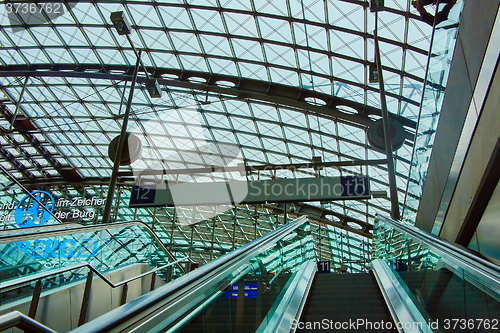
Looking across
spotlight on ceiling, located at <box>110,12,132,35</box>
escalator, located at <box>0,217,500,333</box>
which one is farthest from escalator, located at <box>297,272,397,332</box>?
spotlight on ceiling, located at <box>110,12,132,35</box>

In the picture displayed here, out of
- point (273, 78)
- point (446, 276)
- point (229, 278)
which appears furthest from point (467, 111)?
point (273, 78)

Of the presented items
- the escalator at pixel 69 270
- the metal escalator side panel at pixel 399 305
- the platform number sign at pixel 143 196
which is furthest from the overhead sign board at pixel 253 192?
the metal escalator side panel at pixel 399 305

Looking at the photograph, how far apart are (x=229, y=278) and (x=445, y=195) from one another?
5741mm

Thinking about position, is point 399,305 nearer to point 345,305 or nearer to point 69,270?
point 345,305

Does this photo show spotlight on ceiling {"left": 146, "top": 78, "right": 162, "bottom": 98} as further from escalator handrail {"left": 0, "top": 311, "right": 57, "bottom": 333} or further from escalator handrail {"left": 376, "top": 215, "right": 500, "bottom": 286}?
escalator handrail {"left": 0, "top": 311, "right": 57, "bottom": 333}

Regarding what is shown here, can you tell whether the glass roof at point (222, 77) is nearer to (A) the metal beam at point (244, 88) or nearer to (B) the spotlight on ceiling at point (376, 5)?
(A) the metal beam at point (244, 88)

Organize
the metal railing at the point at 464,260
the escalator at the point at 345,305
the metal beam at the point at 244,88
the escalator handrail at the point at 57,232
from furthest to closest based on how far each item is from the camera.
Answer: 1. the metal beam at the point at 244,88
2. the escalator handrail at the point at 57,232
3. the escalator at the point at 345,305
4. the metal railing at the point at 464,260

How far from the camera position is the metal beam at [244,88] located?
23250mm

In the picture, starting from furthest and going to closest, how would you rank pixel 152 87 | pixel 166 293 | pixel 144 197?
pixel 152 87 → pixel 144 197 → pixel 166 293

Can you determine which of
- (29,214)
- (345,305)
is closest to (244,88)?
(29,214)

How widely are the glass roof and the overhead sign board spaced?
2.89 m

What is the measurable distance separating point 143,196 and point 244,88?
40.6 feet

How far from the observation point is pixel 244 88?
24344 millimetres

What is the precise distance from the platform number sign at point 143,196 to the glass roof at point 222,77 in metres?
4.03
